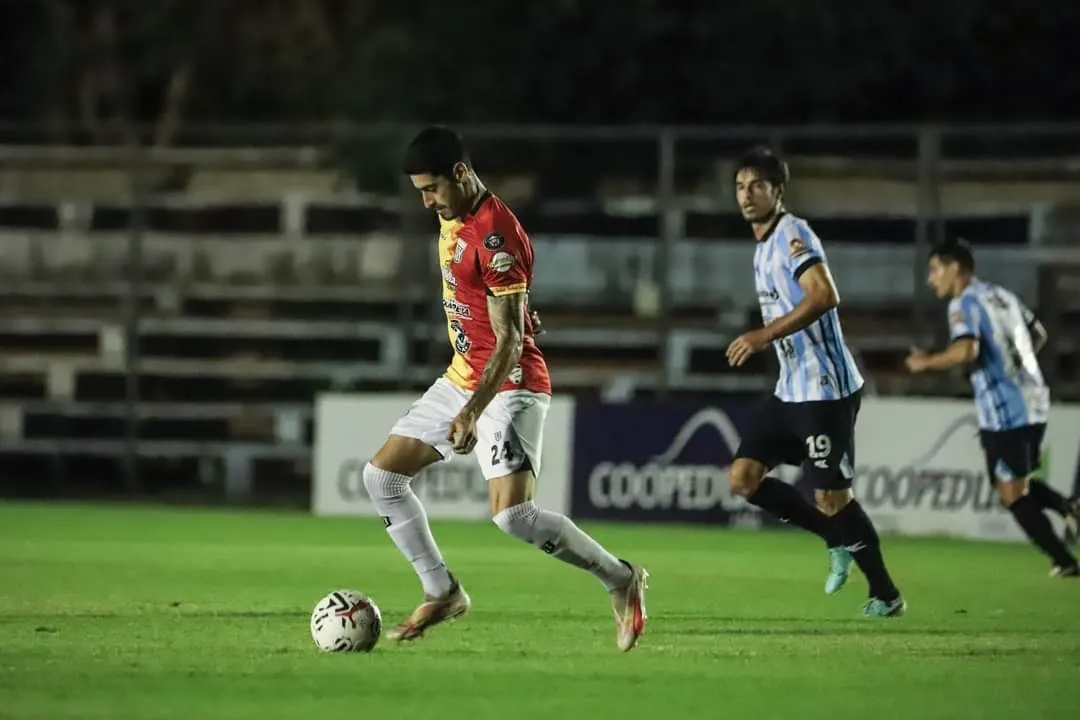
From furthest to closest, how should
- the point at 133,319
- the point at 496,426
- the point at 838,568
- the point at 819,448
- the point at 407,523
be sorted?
the point at 133,319, the point at 838,568, the point at 819,448, the point at 407,523, the point at 496,426

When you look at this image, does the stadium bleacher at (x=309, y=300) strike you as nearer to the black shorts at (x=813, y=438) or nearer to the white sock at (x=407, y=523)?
the black shorts at (x=813, y=438)

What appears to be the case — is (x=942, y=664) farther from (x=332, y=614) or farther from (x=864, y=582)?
(x=864, y=582)

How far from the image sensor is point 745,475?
10.5m

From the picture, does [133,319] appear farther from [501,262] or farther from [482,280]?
[501,262]

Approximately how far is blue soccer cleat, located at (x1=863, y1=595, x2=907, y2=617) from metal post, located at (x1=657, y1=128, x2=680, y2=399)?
8.76m

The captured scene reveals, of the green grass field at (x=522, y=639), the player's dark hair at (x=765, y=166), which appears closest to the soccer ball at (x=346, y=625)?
the green grass field at (x=522, y=639)

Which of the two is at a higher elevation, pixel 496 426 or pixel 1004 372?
pixel 1004 372

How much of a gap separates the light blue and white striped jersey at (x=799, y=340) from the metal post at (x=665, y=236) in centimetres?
867

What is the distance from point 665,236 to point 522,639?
10425 mm

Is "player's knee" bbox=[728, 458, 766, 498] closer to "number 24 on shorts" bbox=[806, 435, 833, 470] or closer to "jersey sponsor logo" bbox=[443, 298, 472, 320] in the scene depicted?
"number 24 on shorts" bbox=[806, 435, 833, 470]

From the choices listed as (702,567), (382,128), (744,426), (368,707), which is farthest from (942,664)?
(382,128)

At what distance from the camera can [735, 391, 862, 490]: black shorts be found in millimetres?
10289

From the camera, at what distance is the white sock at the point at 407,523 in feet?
28.9

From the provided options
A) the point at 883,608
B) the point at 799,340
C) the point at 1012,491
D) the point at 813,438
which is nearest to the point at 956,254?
the point at 1012,491
